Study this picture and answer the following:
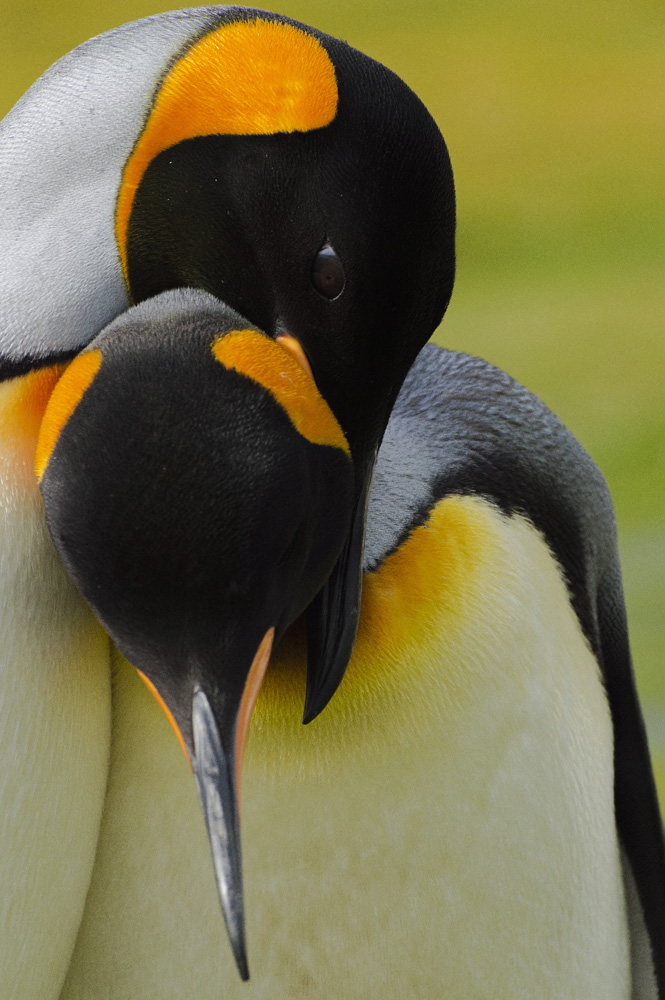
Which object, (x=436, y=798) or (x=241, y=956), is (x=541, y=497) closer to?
(x=436, y=798)

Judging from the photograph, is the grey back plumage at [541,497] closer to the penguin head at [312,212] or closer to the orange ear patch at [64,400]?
the penguin head at [312,212]

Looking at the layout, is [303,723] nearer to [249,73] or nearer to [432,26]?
[249,73]

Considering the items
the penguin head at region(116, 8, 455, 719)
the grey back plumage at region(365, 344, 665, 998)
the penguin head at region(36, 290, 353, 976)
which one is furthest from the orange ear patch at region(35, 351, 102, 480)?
the grey back plumage at region(365, 344, 665, 998)

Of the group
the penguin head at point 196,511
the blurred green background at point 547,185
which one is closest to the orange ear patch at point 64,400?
the penguin head at point 196,511

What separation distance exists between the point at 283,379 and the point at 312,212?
0.12 m

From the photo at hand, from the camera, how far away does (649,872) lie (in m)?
0.88

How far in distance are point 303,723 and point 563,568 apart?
24 cm

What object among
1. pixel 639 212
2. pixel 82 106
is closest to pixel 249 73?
pixel 82 106

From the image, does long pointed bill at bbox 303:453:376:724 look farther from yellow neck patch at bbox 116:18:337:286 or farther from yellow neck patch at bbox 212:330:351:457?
yellow neck patch at bbox 116:18:337:286

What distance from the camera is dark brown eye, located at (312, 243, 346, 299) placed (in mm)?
581

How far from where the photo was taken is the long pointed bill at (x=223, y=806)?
0.47m

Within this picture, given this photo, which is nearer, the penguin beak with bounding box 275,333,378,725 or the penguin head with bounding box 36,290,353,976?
the penguin head with bounding box 36,290,353,976

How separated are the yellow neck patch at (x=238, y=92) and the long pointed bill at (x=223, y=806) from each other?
245 mm

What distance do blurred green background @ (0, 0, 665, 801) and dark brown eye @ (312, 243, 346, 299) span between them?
1691 mm
